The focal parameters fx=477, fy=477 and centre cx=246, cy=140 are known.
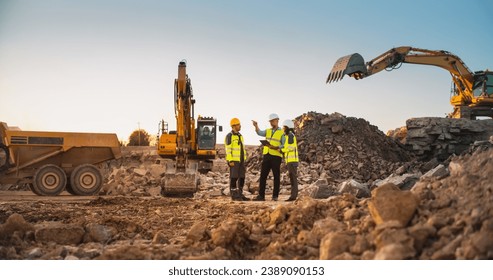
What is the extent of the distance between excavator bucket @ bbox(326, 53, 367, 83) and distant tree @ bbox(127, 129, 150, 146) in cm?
2194

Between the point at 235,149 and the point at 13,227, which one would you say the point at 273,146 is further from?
the point at 13,227

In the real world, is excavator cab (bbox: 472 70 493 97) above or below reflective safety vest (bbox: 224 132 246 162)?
above

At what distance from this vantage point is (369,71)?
1628cm

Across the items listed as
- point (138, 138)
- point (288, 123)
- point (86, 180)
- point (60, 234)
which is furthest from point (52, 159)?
point (138, 138)

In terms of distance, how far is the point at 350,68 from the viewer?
15.5 meters

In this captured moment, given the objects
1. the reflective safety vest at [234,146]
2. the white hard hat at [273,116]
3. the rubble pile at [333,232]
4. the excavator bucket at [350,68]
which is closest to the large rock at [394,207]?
the rubble pile at [333,232]

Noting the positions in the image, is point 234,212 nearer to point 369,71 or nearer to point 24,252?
point 24,252

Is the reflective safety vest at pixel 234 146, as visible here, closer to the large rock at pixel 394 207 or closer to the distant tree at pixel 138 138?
the large rock at pixel 394 207

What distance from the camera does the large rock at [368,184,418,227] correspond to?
382 centimetres

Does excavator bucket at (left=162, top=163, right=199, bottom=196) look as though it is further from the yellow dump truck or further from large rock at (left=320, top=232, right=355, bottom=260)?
large rock at (left=320, top=232, right=355, bottom=260)

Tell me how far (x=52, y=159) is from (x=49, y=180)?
2.42 ft

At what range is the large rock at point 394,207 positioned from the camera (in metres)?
3.82

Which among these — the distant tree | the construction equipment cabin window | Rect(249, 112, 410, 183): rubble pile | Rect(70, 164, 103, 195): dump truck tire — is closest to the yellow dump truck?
Rect(70, 164, 103, 195): dump truck tire
